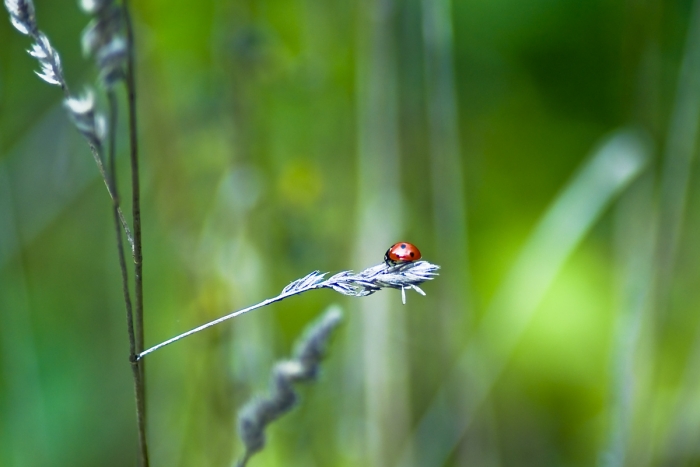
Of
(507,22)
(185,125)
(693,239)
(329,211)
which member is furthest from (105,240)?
(693,239)

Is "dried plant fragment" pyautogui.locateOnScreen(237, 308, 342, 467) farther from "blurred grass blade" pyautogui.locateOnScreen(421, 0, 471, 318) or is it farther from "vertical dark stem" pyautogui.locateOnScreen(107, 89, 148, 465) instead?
"blurred grass blade" pyautogui.locateOnScreen(421, 0, 471, 318)

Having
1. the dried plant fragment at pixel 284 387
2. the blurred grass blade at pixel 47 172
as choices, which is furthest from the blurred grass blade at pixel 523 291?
the blurred grass blade at pixel 47 172

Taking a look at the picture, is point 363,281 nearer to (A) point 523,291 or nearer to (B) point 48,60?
(B) point 48,60

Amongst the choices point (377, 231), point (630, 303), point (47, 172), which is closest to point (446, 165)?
point (377, 231)

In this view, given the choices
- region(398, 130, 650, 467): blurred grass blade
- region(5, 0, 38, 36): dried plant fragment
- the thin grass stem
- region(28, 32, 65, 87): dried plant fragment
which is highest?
region(5, 0, 38, 36): dried plant fragment

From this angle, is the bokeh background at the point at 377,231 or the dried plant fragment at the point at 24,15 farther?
the bokeh background at the point at 377,231

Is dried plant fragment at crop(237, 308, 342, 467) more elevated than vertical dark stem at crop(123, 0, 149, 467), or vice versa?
vertical dark stem at crop(123, 0, 149, 467)

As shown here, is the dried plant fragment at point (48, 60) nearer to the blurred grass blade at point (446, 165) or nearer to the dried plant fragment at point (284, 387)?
the dried plant fragment at point (284, 387)

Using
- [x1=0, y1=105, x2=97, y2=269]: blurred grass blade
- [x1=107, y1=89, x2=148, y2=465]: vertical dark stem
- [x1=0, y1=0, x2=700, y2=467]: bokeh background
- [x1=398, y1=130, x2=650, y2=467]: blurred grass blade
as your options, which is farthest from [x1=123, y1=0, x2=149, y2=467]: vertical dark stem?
[x1=0, y1=105, x2=97, y2=269]: blurred grass blade

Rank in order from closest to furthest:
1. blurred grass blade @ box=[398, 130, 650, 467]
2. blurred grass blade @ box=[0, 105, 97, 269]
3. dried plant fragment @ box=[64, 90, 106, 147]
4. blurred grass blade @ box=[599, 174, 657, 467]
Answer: dried plant fragment @ box=[64, 90, 106, 147] → blurred grass blade @ box=[599, 174, 657, 467] → blurred grass blade @ box=[398, 130, 650, 467] → blurred grass blade @ box=[0, 105, 97, 269]
